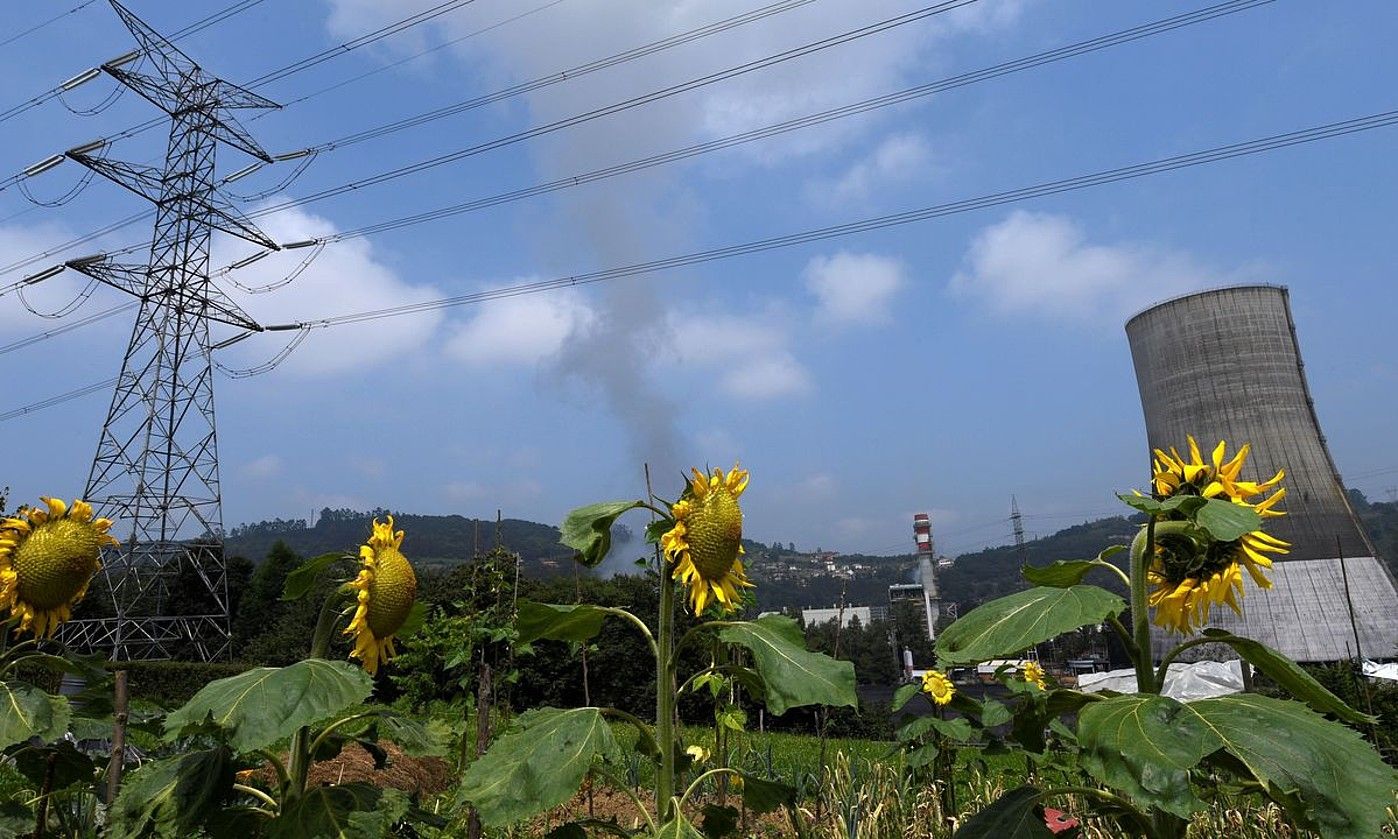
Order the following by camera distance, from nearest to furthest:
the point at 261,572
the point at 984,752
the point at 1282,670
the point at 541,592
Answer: the point at 1282,670, the point at 984,752, the point at 541,592, the point at 261,572

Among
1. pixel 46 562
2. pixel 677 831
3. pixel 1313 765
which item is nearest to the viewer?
pixel 1313 765

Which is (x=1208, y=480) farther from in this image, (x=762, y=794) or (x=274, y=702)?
(x=274, y=702)

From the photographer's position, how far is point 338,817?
1.92 m

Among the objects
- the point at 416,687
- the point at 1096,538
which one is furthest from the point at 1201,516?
the point at 1096,538

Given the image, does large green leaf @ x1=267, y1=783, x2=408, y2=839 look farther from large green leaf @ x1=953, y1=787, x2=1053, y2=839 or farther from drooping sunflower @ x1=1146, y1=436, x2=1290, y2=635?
drooping sunflower @ x1=1146, y1=436, x2=1290, y2=635

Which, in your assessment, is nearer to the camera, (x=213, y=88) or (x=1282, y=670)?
(x=1282, y=670)

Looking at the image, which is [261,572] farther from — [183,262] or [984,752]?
[984,752]

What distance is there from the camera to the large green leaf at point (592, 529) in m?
2.06

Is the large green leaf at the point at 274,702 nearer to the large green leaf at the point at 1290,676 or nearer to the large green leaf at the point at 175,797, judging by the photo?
the large green leaf at the point at 175,797

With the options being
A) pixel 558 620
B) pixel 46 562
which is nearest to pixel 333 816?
pixel 558 620

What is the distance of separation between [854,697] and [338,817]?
1223 millimetres

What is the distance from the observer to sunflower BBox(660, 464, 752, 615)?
6.99 ft

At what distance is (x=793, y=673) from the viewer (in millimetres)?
1856

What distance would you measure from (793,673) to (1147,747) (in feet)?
2.34
